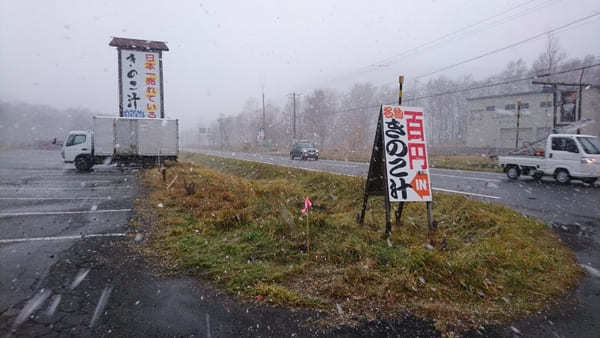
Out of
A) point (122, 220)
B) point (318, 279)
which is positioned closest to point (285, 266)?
point (318, 279)

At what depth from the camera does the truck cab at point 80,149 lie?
17.4 m

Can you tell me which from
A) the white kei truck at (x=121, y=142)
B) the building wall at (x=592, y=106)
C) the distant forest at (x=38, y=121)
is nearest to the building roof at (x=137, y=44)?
the white kei truck at (x=121, y=142)

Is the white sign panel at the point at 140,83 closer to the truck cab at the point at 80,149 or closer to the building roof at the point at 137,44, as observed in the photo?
the building roof at the point at 137,44

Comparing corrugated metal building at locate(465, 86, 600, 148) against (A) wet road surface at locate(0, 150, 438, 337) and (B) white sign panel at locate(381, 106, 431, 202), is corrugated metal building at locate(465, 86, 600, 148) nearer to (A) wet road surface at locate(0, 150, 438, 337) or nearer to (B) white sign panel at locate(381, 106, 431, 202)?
(B) white sign panel at locate(381, 106, 431, 202)

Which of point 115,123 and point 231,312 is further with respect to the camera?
point 115,123

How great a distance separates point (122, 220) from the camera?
6.86 metres

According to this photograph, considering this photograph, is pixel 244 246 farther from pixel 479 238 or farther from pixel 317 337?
pixel 479 238

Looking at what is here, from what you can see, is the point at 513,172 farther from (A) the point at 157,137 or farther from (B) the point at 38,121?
(B) the point at 38,121

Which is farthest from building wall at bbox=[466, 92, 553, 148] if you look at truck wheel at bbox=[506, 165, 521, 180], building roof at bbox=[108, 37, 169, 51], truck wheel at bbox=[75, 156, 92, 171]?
truck wheel at bbox=[75, 156, 92, 171]

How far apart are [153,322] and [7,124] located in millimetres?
117011

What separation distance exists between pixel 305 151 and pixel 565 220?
67.1 feet

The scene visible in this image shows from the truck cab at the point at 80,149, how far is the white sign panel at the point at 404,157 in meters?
17.7

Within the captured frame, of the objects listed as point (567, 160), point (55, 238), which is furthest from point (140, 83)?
point (567, 160)

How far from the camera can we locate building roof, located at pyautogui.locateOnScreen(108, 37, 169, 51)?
55.1 ft
